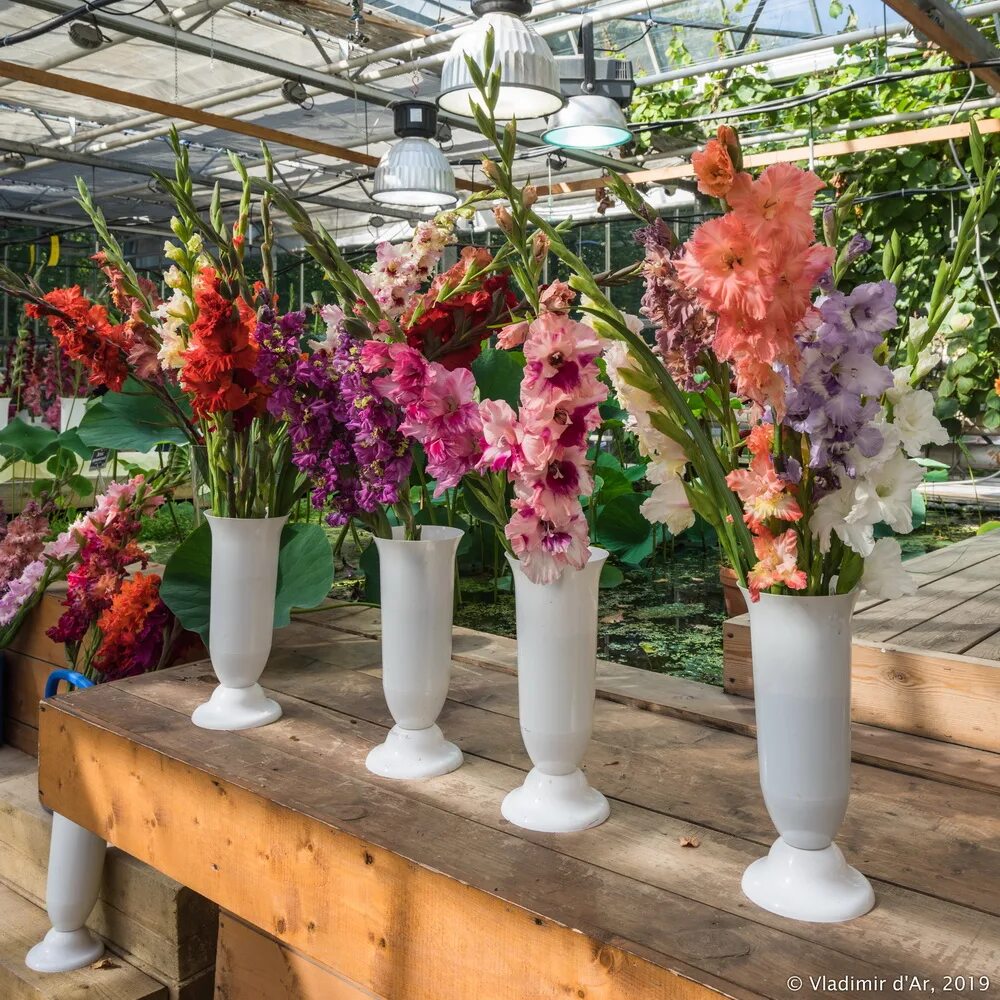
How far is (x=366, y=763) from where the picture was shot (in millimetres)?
1241

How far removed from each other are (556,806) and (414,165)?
3.80 metres

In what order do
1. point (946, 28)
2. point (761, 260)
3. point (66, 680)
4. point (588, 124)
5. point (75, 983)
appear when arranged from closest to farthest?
point (761, 260) → point (75, 983) → point (66, 680) → point (946, 28) → point (588, 124)

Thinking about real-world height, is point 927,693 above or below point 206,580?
below

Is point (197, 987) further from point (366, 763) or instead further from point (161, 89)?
point (161, 89)

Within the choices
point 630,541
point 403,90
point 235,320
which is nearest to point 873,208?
point 403,90

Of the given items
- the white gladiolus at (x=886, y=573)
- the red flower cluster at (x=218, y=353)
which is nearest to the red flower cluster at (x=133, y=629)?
the red flower cluster at (x=218, y=353)

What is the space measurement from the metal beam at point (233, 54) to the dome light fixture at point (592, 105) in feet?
0.79

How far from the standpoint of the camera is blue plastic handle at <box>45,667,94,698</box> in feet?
5.74

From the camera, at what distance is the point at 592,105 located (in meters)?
3.66

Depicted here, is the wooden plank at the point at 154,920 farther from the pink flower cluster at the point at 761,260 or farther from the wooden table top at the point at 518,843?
the pink flower cluster at the point at 761,260

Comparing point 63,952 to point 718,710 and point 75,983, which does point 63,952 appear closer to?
point 75,983

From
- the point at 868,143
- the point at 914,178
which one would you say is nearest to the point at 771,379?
the point at 868,143

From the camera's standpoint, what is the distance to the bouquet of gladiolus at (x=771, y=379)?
0.70 m

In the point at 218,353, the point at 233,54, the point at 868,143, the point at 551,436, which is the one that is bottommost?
the point at 551,436
